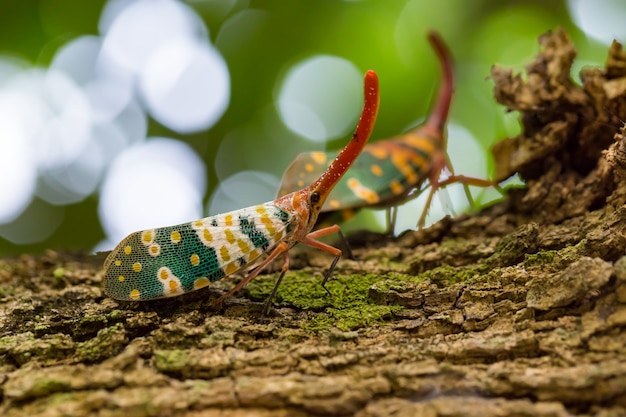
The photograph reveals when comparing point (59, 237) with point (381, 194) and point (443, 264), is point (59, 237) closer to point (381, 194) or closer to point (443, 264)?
point (381, 194)

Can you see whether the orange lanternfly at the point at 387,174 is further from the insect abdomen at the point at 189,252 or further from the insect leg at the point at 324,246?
the insect abdomen at the point at 189,252

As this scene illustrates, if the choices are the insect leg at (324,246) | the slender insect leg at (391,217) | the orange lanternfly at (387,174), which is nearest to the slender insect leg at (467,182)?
the orange lanternfly at (387,174)

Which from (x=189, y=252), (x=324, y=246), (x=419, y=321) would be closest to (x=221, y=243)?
(x=189, y=252)

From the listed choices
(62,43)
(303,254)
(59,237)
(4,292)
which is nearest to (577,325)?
(303,254)

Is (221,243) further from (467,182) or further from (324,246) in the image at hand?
(467,182)

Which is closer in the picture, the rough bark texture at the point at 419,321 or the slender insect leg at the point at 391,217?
the rough bark texture at the point at 419,321

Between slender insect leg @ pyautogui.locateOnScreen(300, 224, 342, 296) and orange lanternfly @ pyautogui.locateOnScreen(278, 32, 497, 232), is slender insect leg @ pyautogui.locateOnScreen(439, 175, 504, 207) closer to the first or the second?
orange lanternfly @ pyautogui.locateOnScreen(278, 32, 497, 232)

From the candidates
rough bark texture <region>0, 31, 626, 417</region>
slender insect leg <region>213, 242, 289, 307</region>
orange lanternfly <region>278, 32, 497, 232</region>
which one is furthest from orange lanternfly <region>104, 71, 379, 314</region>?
orange lanternfly <region>278, 32, 497, 232</region>
